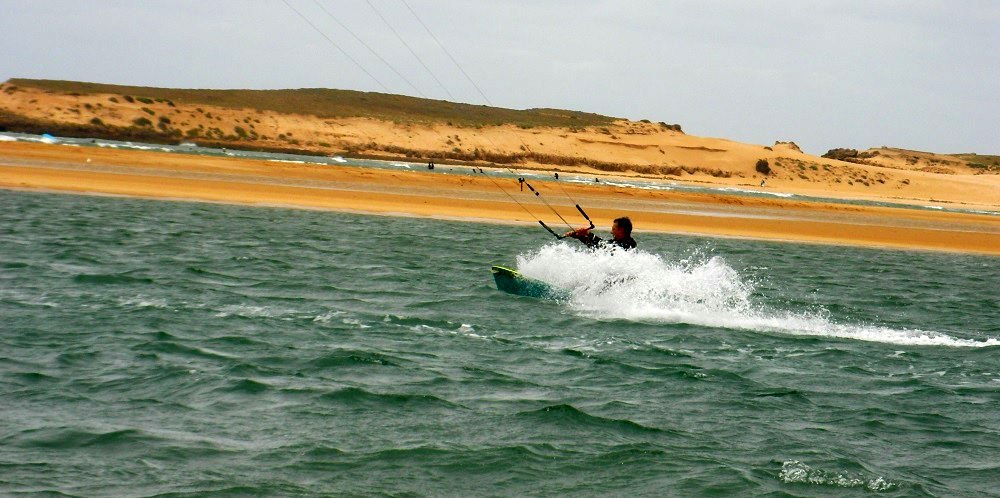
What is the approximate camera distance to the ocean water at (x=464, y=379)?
872cm

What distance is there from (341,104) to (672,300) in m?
94.1

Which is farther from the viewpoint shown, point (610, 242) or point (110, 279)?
point (610, 242)

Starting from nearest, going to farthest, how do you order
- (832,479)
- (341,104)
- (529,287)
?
1. (832,479)
2. (529,287)
3. (341,104)

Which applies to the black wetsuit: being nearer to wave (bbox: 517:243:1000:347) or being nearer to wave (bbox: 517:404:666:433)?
wave (bbox: 517:243:1000:347)

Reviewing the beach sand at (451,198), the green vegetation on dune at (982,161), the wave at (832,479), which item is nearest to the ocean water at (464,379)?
the wave at (832,479)

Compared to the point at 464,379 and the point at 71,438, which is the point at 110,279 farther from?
the point at 71,438

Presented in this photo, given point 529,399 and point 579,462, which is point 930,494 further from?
point 529,399

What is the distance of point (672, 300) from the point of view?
18.5 m

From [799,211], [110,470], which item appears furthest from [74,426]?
[799,211]

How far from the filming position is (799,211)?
4872cm

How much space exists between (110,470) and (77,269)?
1052cm

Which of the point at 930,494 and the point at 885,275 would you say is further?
the point at 885,275

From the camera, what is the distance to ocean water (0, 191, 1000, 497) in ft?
28.6

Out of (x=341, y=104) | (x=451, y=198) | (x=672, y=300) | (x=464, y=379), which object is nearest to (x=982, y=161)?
(x=341, y=104)
